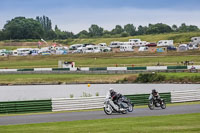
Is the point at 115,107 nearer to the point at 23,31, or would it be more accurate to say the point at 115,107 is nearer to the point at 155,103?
the point at 155,103

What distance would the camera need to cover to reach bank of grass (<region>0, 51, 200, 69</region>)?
256ft

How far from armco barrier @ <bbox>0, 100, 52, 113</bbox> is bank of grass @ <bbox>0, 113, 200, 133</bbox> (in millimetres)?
6676

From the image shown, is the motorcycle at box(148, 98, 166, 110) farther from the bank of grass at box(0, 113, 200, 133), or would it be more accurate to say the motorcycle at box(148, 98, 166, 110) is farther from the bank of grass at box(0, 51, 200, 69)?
the bank of grass at box(0, 51, 200, 69)

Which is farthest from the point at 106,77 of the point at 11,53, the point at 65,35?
the point at 65,35

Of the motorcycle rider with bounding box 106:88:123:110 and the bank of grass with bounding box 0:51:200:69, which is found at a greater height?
the bank of grass with bounding box 0:51:200:69

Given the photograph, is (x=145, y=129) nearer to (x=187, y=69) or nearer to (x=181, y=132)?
(x=181, y=132)

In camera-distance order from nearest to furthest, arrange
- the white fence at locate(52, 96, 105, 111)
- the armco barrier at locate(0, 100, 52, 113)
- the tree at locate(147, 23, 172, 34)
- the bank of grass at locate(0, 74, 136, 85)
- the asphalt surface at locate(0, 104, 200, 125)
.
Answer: the asphalt surface at locate(0, 104, 200, 125) → the armco barrier at locate(0, 100, 52, 113) → the white fence at locate(52, 96, 105, 111) → the bank of grass at locate(0, 74, 136, 85) → the tree at locate(147, 23, 172, 34)

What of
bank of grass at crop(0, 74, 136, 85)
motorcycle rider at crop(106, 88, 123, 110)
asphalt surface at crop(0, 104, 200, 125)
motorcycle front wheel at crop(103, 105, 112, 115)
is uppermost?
motorcycle rider at crop(106, 88, 123, 110)

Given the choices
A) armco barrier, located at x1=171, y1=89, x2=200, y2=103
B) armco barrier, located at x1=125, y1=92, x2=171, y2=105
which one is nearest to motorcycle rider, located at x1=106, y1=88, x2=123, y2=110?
armco barrier, located at x1=125, y1=92, x2=171, y2=105

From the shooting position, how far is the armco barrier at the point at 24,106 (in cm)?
2761

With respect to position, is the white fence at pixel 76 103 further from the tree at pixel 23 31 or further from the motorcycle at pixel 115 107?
the tree at pixel 23 31

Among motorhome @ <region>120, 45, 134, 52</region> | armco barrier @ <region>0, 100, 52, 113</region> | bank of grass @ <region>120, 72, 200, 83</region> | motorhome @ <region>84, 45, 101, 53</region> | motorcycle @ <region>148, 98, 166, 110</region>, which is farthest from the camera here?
motorhome @ <region>84, 45, 101, 53</region>

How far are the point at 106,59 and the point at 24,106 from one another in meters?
60.1

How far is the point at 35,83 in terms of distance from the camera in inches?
2539
